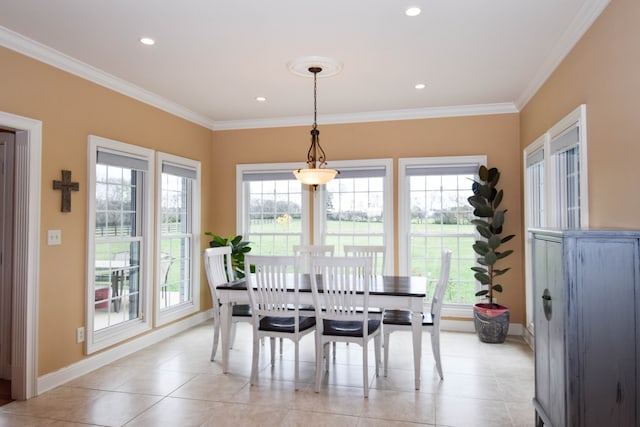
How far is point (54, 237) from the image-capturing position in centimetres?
351

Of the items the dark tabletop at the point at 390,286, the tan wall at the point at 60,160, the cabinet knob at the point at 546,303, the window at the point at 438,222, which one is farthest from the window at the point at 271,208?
the cabinet knob at the point at 546,303

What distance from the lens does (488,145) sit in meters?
5.16

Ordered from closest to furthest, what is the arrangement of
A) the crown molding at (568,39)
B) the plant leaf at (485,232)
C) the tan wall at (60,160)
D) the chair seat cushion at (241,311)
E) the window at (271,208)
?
1. the crown molding at (568,39)
2. the tan wall at (60,160)
3. the chair seat cushion at (241,311)
4. the plant leaf at (485,232)
5. the window at (271,208)

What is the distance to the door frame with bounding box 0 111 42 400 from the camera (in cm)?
326

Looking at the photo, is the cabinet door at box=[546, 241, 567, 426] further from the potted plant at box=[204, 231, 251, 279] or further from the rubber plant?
the potted plant at box=[204, 231, 251, 279]

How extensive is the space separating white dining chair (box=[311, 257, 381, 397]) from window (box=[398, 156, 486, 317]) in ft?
6.89

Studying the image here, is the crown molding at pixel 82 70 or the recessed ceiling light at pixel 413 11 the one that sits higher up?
the recessed ceiling light at pixel 413 11

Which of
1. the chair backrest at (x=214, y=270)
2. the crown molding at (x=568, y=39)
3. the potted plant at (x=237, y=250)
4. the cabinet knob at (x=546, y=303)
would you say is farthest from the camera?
the potted plant at (x=237, y=250)

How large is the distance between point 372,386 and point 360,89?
2.87 meters

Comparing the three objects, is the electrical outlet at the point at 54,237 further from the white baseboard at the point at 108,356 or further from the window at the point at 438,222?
the window at the point at 438,222

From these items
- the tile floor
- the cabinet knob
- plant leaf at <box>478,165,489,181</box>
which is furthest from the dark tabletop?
plant leaf at <box>478,165,489,181</box>

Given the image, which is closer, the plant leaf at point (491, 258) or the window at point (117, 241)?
the window at point (117, 241)

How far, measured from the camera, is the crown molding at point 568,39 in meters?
2.72

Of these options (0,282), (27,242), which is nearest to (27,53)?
(27,242)
